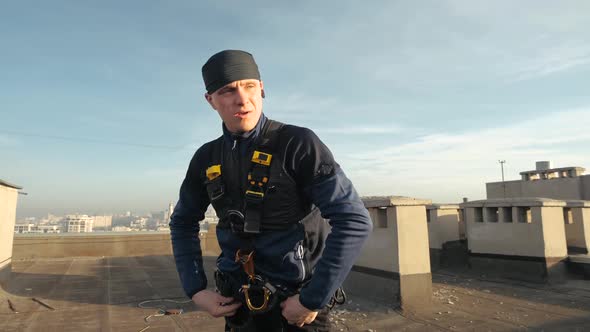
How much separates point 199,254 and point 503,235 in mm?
10034

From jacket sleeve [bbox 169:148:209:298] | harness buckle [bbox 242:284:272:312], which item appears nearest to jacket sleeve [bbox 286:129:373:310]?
harness buckle [bbox 242:284:272:312]

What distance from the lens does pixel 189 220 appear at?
2193 millimetres

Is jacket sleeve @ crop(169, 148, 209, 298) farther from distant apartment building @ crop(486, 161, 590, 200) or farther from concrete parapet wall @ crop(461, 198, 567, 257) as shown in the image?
distant apartment building @ crop(486, 161, 590, 200)

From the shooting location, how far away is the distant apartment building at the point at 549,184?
57.7ft

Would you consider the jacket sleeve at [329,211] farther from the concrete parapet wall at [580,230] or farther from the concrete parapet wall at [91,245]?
the concrete parapet wall at [91,245]

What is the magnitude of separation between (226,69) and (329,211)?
88 cm

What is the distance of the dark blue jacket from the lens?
60.5 inches

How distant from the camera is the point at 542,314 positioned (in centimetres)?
603

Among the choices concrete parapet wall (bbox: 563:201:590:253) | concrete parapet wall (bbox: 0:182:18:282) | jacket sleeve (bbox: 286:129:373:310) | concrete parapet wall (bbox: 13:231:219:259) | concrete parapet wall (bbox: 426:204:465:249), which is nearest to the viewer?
jacket sleeve (bbox: 286:129:373:310)

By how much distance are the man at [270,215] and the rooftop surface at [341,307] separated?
4064 mm

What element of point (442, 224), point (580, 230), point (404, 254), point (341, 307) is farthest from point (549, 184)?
point (341, 307)

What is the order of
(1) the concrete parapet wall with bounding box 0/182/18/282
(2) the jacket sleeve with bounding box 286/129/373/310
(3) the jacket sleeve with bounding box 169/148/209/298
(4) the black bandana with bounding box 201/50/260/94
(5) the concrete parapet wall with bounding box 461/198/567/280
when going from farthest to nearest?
(1) the concrete parapet wall with bounding box 0/182/18/282 → (5) the concrete parapet wall with bounding box 461/198/567/280 → (3) the jacket sleeve with bounding box 169/148/209/298 → (4) the black bandana with bounding box 201/50/260/94 → (2) the jacket sleeve with bounding box 286/129/373/310

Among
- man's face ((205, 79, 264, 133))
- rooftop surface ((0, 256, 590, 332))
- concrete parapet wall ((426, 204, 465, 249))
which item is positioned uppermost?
man's face ((205, 79, 264, 133))

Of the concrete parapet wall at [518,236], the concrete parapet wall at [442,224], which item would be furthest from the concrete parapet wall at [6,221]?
the concrete parapet wall at [518,236]
